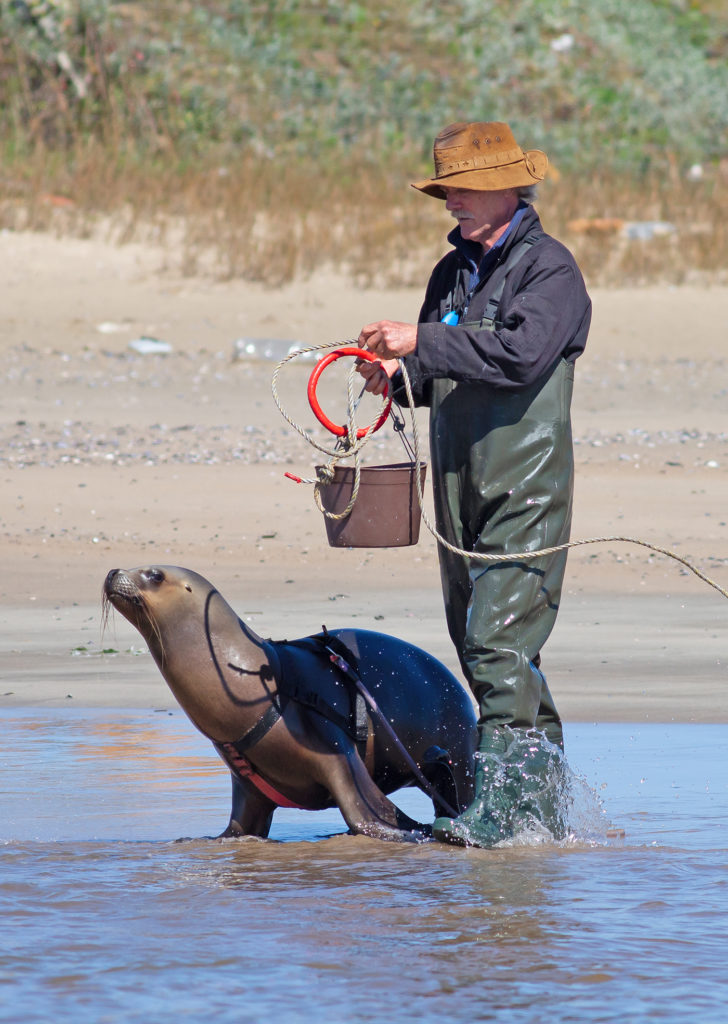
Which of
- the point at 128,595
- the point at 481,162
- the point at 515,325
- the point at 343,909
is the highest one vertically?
the point at 481,162

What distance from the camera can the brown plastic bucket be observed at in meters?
4.90

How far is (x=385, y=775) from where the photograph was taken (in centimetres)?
532

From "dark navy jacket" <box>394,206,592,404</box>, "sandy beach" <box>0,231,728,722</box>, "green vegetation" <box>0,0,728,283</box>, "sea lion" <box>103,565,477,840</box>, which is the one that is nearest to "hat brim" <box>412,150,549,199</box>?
"dark navy jacket" <box>394,206,592,404</box>

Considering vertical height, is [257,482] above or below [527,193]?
below

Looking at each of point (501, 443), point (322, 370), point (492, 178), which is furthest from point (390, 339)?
point (492, 178)

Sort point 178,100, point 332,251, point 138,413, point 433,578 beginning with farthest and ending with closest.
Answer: point 178,100, point 332,251, point 138,413, point 433,578

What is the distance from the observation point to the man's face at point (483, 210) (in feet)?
16.2

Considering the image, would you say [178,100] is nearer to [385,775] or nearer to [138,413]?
[138,413]

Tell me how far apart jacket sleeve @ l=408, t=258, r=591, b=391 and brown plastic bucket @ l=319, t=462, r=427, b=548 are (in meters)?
0.28

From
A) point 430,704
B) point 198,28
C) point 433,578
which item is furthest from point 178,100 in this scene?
point 430,704

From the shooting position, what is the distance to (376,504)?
4918 mm

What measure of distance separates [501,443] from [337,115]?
17.2m

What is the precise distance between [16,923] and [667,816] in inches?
78.5

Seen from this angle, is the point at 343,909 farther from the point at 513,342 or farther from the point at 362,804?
the point at 513,342
